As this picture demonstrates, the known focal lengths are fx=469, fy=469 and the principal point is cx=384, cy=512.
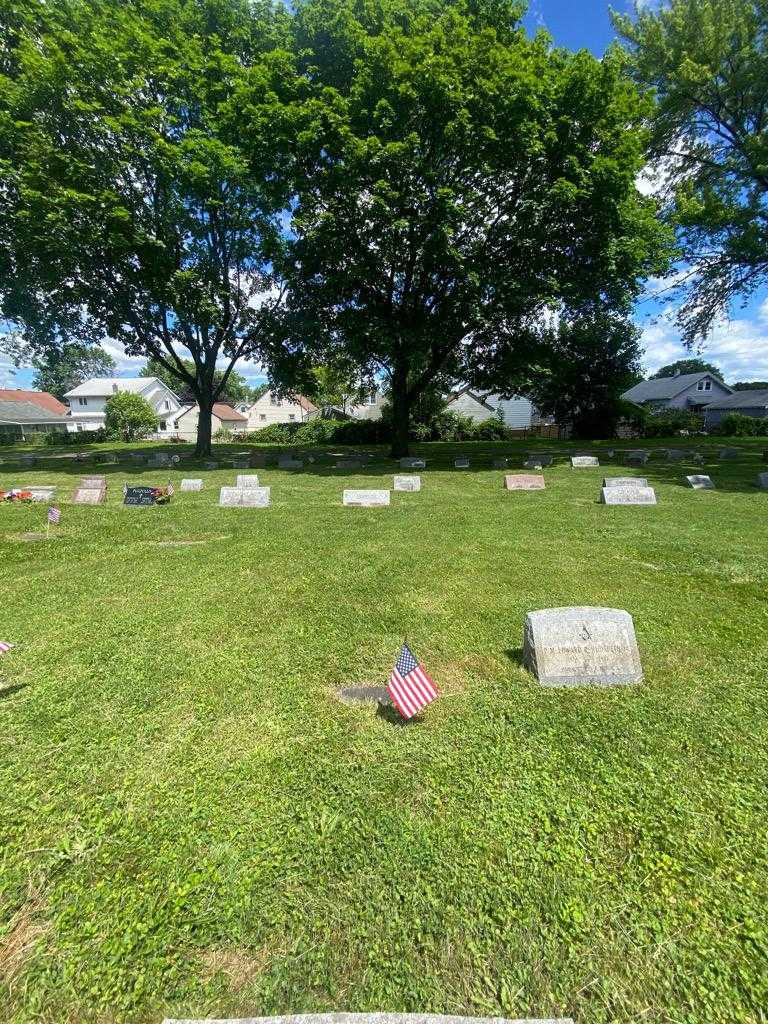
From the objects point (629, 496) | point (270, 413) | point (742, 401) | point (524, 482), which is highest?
point (270, 413)

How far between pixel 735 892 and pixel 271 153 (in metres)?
24.1

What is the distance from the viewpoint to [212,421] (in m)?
54.8

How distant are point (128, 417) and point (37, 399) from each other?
26833mm

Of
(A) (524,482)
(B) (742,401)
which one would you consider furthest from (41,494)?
(B) (742,401)

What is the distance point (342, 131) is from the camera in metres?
17.4

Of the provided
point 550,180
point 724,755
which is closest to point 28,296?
point 550,180

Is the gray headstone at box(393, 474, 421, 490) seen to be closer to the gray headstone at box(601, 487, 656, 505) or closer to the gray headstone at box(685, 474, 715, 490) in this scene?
the gray headstone at box(601, 487, 656, 505)

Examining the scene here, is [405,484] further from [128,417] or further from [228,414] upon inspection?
[228,414]

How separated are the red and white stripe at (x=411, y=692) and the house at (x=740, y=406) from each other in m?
61.9

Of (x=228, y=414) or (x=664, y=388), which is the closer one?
(x=664, y=388)

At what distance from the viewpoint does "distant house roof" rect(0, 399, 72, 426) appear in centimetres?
5466

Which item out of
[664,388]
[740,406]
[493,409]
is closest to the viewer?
[493,409]

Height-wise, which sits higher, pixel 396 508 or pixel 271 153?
pixel 271 153

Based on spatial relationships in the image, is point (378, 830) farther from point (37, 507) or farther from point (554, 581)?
point (37, 507)
